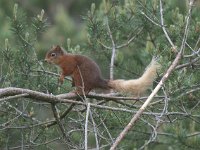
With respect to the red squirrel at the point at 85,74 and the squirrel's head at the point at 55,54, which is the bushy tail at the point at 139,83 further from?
the squirrel's head at the point at 55,54

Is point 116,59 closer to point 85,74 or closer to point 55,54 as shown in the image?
point 55,54

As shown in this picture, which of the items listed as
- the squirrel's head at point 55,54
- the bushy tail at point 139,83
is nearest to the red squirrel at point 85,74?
the bushy tail at point 139,83

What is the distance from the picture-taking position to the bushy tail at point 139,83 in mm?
3980

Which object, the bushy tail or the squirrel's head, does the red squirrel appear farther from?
the squirrel's head

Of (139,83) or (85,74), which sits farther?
(85,74)

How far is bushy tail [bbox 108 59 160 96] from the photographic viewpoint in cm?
398

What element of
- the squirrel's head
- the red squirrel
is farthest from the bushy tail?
the squirrel's head

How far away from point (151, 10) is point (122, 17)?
368 mm

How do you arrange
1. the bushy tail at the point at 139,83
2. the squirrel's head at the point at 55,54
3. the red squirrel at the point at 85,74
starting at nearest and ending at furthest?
the bushy tail at the point at 139,83, the red squirrel at the point at 85,74, the squirrel's head at the point at 55,54

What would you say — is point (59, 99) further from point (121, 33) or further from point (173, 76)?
point (121, 33)

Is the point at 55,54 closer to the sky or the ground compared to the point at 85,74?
closer to the sky

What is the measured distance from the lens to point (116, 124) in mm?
4520

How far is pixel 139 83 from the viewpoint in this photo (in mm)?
4156

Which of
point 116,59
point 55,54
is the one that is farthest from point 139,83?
point 116,59
